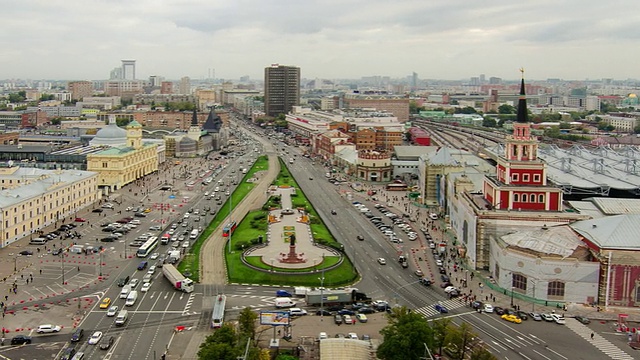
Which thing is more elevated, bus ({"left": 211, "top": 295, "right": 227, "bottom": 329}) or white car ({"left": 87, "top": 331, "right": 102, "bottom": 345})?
bus ({"left": 211, "top": 295, "right": 227, "bottom": 329})

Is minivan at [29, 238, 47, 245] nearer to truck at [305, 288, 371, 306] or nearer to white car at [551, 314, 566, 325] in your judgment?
truck at [305, 288, 371, 306]

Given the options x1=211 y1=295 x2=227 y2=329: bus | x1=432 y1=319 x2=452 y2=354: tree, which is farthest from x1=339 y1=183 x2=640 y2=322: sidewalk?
x1=211 y1=295 x2=227 y2=329: bus

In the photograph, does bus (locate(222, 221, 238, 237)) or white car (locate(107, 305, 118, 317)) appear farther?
bus (locate(222, 221, 238, 237))

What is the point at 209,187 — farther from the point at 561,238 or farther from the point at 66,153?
the point at 561,238

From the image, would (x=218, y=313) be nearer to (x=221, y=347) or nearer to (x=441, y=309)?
(x=221, y=347)

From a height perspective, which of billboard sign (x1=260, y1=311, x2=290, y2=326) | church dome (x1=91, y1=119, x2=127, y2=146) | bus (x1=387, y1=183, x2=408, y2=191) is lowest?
billboard sign (x1=260, y1=311, x2=290, y2=326)

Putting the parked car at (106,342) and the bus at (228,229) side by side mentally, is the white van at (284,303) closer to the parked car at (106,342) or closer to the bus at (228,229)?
the parked car at (106,342)

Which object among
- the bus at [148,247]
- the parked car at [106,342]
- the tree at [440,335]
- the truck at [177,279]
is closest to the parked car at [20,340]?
the parked car at [106,342]

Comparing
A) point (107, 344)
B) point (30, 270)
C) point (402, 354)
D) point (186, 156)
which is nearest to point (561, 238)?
point (402, 354)
